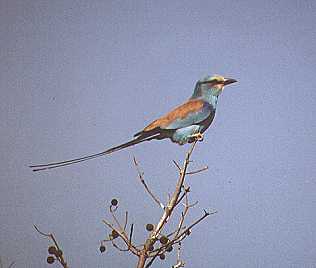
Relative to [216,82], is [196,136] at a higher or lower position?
lower

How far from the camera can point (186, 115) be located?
1.16 metres

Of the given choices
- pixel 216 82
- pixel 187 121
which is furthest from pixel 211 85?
pixel 187 121

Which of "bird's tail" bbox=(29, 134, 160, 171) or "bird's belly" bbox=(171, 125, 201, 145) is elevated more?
"bird's tail" bbox=(29, 134, 160, 171)

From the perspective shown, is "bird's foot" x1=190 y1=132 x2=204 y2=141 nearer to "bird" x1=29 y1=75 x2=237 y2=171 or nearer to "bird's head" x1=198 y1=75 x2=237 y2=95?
"bird" x1=29 y1=75 x2=237 y2=171

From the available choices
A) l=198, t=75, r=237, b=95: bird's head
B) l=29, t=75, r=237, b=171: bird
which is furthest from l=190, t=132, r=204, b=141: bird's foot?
l=198, t=75, r=237, b=95: bird's head

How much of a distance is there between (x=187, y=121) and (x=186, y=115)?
1cm

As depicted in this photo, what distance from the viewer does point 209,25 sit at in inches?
49.8

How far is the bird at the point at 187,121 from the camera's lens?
115 centimetres

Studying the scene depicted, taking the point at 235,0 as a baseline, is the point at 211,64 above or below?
below

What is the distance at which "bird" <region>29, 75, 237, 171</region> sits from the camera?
1.15 metres

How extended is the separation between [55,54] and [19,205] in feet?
1.22

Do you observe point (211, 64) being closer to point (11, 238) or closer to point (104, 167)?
point (104, 167)

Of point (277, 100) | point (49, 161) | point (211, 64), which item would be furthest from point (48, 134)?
point (277, 100)

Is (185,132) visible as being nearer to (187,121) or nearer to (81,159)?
(187,121)
